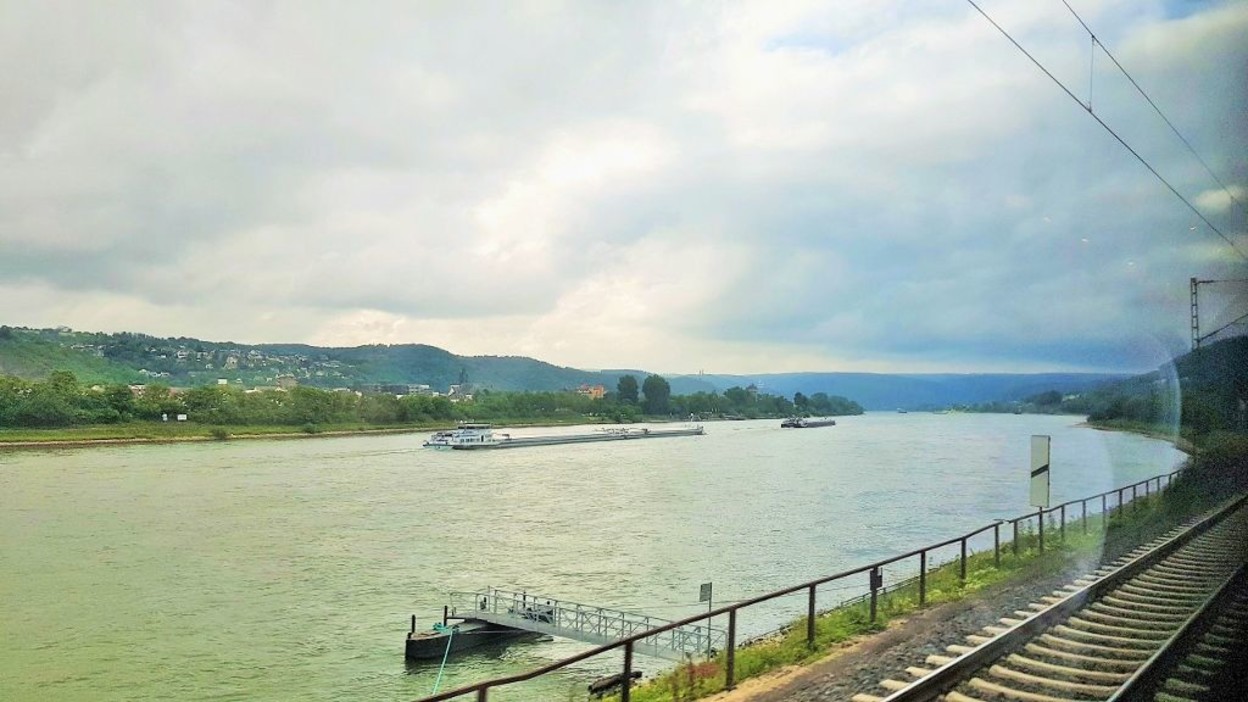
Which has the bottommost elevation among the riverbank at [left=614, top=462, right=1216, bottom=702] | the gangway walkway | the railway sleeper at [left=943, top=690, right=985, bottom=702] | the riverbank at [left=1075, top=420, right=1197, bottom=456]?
the gangway walkway

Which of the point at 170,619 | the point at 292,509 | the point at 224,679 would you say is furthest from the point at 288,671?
the point at 292,509

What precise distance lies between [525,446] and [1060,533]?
192 ft

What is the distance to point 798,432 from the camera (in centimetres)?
8569

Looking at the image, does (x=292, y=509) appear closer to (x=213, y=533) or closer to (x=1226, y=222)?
(x=213, y=533)

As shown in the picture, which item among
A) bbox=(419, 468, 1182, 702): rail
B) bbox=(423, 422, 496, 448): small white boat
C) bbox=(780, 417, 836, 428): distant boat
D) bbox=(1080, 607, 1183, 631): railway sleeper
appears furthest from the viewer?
bbox=(780, 417, 836, 428): distant boat

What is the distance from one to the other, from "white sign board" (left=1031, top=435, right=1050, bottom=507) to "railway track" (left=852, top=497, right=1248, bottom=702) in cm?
243

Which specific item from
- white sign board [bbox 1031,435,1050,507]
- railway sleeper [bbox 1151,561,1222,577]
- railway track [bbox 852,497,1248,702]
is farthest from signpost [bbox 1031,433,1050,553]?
railway track [bbox 852,497,1248,702]

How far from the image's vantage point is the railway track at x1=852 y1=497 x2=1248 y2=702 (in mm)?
3754

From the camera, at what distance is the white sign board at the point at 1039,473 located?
9.32 m

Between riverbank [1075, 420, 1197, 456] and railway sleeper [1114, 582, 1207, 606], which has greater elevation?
riverbank [1075, 420, 1197, 456]

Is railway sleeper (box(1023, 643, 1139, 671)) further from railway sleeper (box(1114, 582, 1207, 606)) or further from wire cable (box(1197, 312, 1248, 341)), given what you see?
wire cable (box(1197, 312, 1248, 341))

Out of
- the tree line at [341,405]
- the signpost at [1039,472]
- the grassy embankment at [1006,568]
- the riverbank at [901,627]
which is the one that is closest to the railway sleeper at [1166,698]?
the grassy embankment at [1006,568]

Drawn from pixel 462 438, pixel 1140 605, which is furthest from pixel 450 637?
pixel 462 438

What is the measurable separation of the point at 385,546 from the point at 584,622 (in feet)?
38.0
